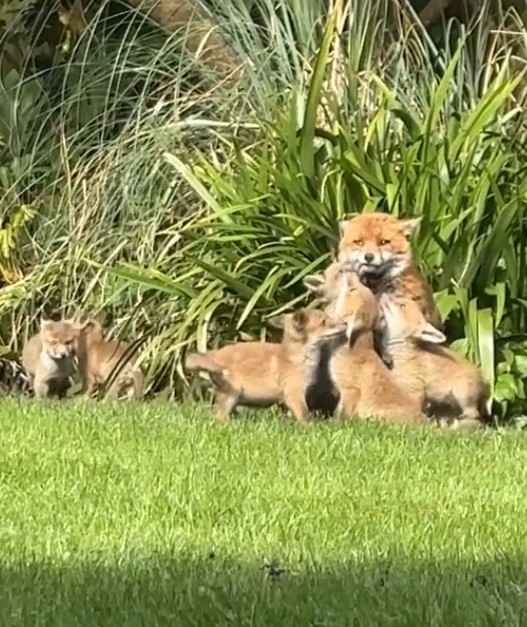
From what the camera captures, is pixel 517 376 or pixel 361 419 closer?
pixel 361 419

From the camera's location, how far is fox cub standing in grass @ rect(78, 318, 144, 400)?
8.44m

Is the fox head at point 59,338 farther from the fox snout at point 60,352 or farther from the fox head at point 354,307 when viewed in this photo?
the fox head at point 354,307

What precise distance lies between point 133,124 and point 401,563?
18.8 ft

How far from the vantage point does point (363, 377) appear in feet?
23.1

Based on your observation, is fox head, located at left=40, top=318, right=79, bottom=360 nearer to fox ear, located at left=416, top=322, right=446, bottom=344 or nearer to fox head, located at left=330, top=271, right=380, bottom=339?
fox head, located at left=330, top=271, right=380, bottom=339

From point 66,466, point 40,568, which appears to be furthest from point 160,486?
point 40,568

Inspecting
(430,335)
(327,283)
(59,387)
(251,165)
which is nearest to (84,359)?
(59,387)

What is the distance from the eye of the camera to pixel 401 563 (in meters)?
4.22

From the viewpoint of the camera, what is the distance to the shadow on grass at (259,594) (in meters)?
3.60

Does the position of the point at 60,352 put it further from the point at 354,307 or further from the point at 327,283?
the point at 354,307

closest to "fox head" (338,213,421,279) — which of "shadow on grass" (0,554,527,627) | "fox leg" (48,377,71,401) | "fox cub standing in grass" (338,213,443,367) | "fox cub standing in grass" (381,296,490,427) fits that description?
"fox cub standing in grass" (338,213,443,367)

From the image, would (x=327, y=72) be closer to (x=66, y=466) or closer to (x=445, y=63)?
(x=445, y=63)

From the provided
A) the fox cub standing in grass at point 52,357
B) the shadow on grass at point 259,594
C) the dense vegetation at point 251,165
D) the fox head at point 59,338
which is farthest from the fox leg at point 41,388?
the shadow on grass at point 259,594

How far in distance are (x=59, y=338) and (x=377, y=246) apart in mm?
1957
